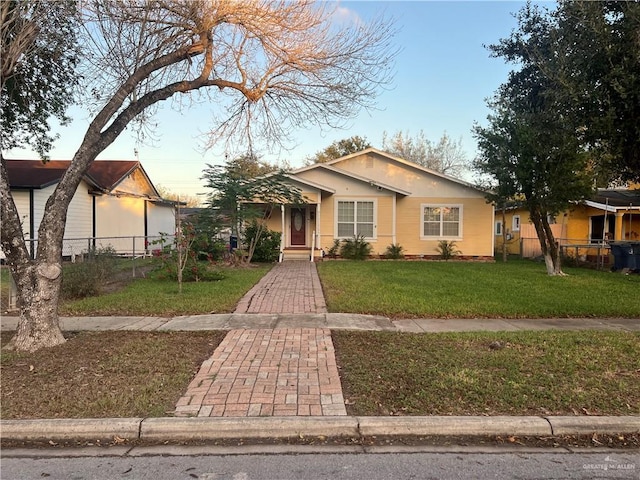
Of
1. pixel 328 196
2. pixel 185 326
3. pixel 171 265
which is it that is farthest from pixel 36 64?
pixel 328 196

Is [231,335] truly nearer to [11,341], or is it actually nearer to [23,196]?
[11,341]

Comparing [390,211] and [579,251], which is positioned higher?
[390,211]

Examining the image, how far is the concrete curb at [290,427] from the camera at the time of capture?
3.76m

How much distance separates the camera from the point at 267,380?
4.78 meters

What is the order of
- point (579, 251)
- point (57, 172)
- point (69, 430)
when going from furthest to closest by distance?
point (579, 251), point (57, 172), point (69, 430)

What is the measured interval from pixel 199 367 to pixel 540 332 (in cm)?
516

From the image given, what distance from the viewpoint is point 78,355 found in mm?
5539

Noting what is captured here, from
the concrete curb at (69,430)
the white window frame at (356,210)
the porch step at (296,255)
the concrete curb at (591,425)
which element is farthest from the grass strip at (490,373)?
the white window frame at (356,210)

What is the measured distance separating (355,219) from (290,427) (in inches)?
665

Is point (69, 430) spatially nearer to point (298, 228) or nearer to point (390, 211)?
point (298, 228)

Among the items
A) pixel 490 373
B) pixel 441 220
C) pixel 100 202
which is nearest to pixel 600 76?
pixel 490 373

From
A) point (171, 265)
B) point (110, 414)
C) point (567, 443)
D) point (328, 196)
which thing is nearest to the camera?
point (567, 443)

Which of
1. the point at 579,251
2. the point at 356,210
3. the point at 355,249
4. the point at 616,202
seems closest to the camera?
the point at 355,249

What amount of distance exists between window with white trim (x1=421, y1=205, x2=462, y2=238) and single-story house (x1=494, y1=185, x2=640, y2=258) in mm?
2496
